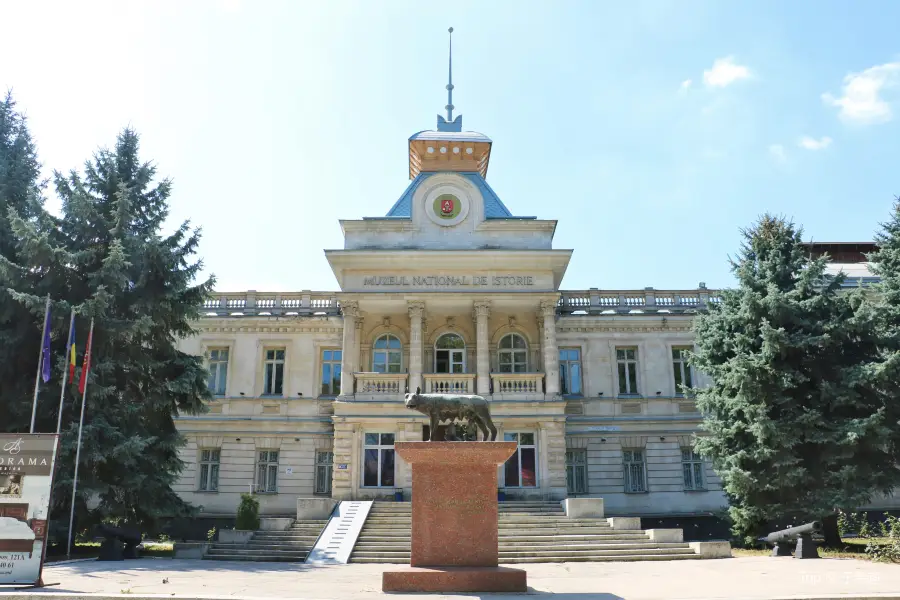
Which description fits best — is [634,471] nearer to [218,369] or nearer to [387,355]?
[387,355]

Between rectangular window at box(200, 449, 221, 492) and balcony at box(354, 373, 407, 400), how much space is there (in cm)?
751

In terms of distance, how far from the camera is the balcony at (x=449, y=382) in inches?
1007

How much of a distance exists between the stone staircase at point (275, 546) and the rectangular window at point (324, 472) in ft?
25.1

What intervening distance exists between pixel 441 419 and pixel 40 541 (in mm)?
6573

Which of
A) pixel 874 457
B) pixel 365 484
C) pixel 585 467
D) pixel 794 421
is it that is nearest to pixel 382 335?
pixel 365 484

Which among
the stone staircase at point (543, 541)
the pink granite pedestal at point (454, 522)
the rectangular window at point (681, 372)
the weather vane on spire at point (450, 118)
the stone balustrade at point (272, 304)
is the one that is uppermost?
the weather vane on spire at point (450, 118)

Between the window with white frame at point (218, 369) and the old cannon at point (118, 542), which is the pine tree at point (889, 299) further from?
the window with white frame at point (218, 369)

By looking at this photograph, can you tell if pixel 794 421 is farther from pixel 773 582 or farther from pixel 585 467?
pixel 585 467

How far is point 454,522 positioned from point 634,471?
19774 millimetres

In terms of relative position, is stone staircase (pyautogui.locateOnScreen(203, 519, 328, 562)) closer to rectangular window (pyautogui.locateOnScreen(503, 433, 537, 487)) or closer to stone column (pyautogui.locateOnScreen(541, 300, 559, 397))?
rectangular window (pyautogui.locateOnScreen(503, 433, 537, 487))

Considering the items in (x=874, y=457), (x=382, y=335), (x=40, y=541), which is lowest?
(x=40, y=541)

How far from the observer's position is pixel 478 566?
10.0m

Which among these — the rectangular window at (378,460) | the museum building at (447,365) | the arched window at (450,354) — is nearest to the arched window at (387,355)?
the museum building at (447,365)

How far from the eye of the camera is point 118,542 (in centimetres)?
1630
